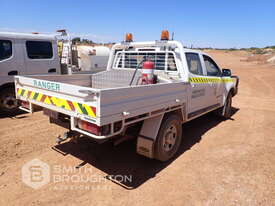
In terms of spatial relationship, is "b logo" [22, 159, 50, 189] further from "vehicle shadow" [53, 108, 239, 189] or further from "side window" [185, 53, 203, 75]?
"side window" [185, 53, 203, 75]

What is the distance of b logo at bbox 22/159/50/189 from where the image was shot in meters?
2.97

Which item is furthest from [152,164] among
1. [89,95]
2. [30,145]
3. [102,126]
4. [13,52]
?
[13,52]

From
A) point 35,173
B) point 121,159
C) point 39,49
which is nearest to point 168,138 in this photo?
point 121,159

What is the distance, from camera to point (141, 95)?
2785 millimetres

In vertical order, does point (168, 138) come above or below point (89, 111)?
below

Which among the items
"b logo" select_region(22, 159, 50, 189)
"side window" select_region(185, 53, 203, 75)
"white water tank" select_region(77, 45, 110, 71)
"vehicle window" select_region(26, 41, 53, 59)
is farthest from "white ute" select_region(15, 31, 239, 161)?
"white water tank" select_region(77, 45, 110, 71)

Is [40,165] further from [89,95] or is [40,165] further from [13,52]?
[13,52]

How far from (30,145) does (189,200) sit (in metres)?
3.14

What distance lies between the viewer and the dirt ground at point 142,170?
8.96ft

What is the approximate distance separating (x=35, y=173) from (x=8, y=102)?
371cm

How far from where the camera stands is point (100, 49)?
9289 millimetres

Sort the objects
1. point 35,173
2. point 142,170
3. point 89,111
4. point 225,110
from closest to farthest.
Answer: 1. point 89,111
2. point 35,173
3. point 142,170
4. point 225,110

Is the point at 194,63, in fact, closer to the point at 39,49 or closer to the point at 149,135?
the point at 149,135

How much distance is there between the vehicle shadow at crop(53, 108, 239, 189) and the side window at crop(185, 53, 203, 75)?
5.11 ft
